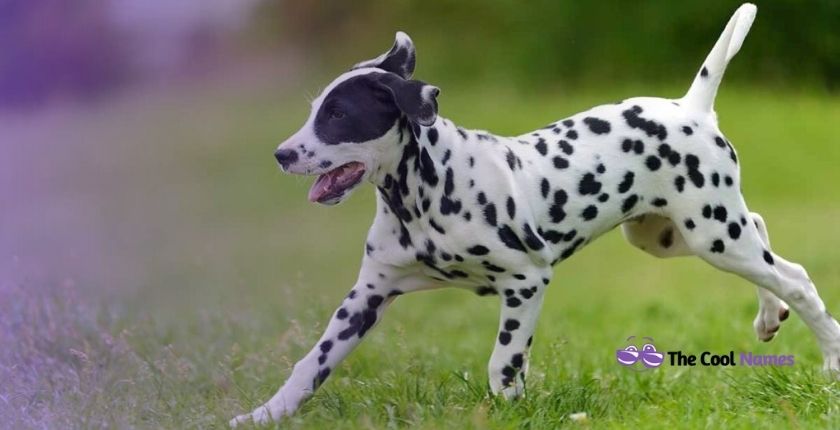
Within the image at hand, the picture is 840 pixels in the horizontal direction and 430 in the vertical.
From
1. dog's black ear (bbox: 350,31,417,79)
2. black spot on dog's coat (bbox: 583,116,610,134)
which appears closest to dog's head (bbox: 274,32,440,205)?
dog's black ear (bbox: 350,31,417,79)

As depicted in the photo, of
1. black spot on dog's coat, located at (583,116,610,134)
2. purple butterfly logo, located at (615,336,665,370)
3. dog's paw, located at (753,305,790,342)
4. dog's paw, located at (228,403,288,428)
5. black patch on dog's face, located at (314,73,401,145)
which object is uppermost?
black patch on dog's face, located at (314,73,401,145)

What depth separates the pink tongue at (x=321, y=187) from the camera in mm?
3982

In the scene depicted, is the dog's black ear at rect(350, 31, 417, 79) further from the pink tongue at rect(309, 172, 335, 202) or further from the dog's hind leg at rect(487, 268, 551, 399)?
the dog's hind leg at rect(487, 268, 551, 399)

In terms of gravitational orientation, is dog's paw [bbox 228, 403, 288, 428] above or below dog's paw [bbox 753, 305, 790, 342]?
above

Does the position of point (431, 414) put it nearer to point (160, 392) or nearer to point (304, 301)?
point (160, 392)

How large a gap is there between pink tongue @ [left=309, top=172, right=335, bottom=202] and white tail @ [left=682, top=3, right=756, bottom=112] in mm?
1396

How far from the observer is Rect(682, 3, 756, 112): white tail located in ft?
14.7

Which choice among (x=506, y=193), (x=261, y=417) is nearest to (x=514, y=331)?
(x=506, y=193)

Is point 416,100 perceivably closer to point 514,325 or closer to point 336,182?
point 336,182

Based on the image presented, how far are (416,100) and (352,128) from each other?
233 mm

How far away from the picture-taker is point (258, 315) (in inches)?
244

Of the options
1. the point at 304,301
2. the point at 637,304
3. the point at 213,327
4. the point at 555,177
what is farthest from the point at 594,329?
the point at 555,177

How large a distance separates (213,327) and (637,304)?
2.86m

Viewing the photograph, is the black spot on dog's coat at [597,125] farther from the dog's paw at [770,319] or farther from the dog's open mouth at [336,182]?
the dog's paw at [770,319]
